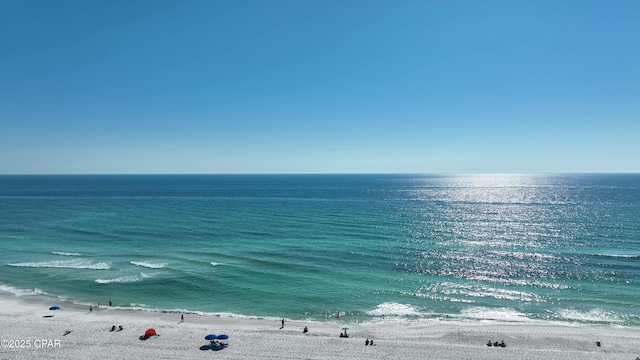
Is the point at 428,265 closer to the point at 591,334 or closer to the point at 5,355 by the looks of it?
the point at 591,334

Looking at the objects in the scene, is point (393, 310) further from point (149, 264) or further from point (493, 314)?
point (149, 264)

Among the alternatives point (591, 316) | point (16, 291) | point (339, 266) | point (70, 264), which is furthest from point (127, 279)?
point (591, 316)

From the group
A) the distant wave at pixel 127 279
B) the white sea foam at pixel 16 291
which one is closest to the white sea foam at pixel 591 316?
the distant wave at pixel 127 279

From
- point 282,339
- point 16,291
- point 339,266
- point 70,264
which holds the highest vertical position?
point 70,264

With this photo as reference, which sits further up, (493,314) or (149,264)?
(149,264)

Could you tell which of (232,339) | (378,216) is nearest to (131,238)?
(232,339)

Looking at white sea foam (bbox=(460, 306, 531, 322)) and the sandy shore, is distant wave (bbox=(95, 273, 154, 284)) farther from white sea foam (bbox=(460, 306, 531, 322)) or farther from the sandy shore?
white sea foam (bbox=(460, 306, 531, 322))
